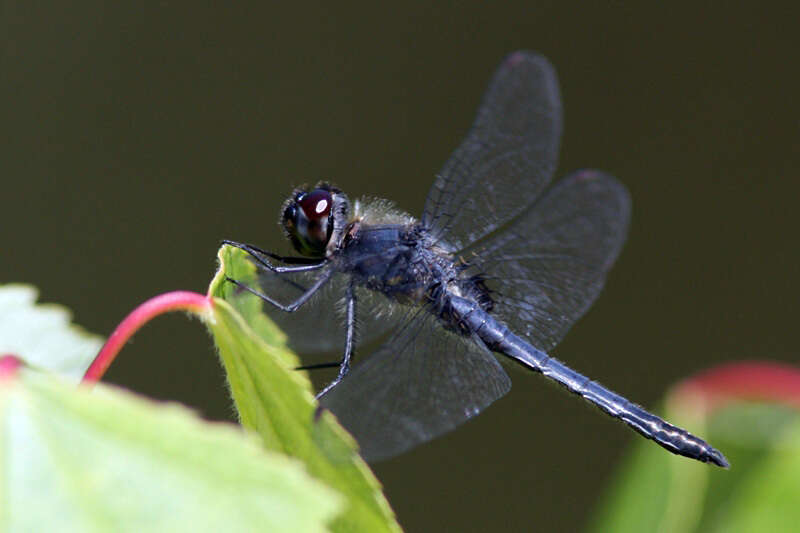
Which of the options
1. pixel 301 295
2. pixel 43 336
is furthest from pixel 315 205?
pixel 43 336

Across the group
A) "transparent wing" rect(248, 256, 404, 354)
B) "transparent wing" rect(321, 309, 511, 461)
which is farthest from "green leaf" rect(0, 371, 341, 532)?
"transparent wing" rect(248, 256, 404, 354)

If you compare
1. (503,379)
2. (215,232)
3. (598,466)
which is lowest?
(598,466)

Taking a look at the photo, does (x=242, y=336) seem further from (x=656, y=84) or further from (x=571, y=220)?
(x=656, y=84)

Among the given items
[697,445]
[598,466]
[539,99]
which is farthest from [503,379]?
[598,466]

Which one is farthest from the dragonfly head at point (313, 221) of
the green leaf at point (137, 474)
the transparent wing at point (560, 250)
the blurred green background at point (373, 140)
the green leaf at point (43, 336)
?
the blurred green background at point (373, 140)

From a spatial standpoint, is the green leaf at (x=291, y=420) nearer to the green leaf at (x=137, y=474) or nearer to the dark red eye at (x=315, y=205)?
the green leaf at (x=137, y=474)

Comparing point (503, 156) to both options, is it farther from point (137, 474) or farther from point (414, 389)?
point (137, 474)
